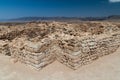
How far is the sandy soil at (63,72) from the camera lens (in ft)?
27.8

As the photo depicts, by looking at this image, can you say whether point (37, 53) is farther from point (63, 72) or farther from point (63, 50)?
point (63, 72)

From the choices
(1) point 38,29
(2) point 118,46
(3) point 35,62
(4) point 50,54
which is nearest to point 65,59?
(4) point 50,54

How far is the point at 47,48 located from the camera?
373 inches

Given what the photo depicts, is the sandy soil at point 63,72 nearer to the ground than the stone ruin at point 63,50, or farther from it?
nearer to the ground

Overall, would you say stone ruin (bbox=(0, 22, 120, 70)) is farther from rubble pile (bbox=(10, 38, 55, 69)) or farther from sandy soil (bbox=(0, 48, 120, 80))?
sandy soil (bbox=(0, 48, 120, 80))

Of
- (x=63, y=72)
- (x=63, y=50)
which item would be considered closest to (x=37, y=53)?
(x=63, y=50)

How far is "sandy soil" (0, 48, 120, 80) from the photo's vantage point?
8469mm

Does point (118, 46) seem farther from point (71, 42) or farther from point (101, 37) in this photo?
point (71, 42)

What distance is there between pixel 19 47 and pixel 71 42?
3002mm

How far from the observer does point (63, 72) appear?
29.1 ft

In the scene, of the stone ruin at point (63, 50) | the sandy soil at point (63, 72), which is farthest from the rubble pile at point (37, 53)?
the sandy soil at point (63, 72)

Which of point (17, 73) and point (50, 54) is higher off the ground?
point (50, 54)

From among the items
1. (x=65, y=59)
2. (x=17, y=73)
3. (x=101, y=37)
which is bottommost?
(x=17, y=73)

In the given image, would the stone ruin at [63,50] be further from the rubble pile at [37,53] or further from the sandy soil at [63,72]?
the sandy soil at [63,72]
